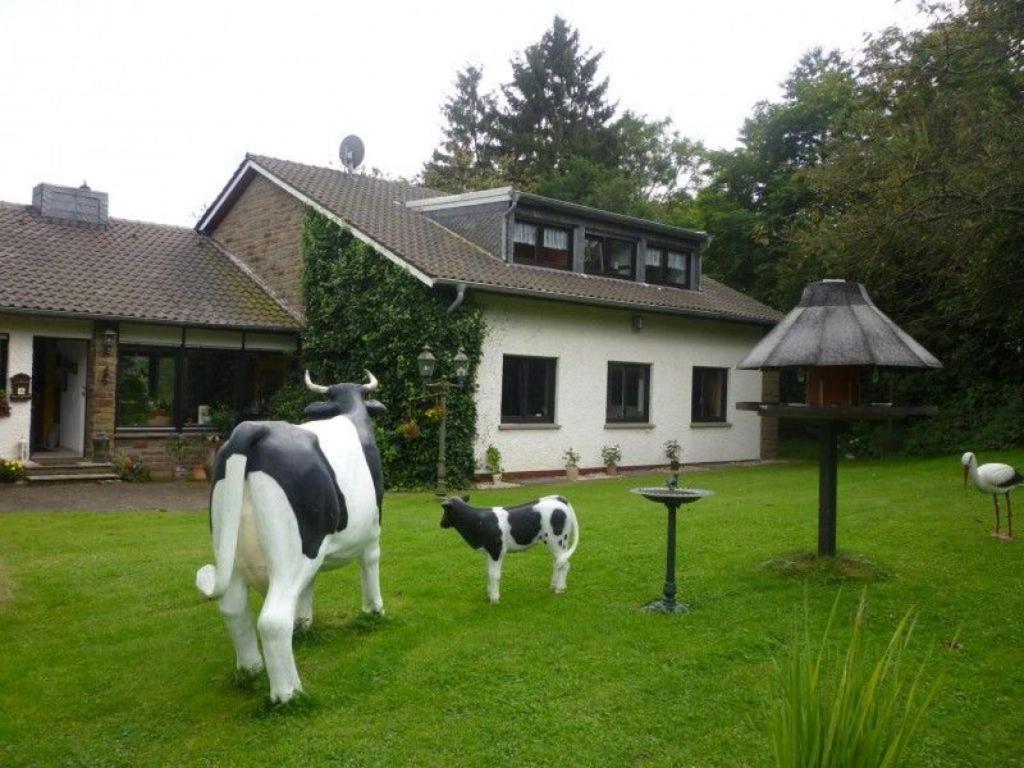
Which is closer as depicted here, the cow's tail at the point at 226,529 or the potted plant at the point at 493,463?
the cow's tail at the point at 226,529

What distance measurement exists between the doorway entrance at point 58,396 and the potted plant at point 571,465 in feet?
30.0

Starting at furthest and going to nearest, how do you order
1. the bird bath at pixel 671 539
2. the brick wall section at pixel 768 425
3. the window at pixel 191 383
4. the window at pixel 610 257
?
the brick wall section at pixel 768 425 → the window at pixel 610 257 → the window at pixel 191 383 → the bird bath at pixel 671 539

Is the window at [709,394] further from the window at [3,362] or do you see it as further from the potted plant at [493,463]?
the window at [3,362]

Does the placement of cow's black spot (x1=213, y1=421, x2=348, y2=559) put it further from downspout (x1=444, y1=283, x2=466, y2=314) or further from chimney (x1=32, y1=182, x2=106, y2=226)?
chimney (x1=32, y1=182, x2=106, y2=226)

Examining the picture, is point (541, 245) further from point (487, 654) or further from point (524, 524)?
point (487, 654)

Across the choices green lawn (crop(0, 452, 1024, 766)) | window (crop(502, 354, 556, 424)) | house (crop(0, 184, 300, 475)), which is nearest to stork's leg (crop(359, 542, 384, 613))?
green lawn (crop(0, 452, 1024, 766))

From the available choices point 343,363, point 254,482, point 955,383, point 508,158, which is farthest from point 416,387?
point 508,158

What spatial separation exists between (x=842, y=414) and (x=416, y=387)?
958 cm

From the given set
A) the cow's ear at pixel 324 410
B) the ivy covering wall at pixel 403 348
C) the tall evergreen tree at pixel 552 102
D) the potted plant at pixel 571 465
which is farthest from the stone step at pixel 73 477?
the tall evergreen tree at pixel 552 102

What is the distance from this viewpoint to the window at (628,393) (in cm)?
1955

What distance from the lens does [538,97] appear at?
4584cm

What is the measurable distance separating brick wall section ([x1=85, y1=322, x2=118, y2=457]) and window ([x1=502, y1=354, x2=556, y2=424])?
282 inches

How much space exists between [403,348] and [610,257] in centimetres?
633

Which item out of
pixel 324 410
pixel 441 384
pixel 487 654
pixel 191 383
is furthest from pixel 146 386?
pixel 487 654
